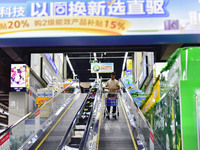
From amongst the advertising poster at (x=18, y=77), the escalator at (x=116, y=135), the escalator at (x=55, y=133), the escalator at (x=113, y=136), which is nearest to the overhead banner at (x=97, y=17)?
the escalator at (x=55, y=133)

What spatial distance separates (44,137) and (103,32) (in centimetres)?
453

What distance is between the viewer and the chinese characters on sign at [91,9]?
12484 millimetres

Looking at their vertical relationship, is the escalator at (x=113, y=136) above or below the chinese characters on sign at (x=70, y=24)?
below

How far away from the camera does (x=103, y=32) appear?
40.0ft

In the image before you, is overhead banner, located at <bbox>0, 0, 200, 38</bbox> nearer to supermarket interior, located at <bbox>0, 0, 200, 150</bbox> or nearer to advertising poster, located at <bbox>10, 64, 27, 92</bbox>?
supermarket interior, located at <bbox>0, 0, 200, 150</bbox>

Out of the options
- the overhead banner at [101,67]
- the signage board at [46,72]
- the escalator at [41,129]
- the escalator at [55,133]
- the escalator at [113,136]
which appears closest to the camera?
the escalator at [113,136]

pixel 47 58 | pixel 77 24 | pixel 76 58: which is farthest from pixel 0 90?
pixel 76 58

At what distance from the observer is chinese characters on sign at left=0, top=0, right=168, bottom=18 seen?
12484mm

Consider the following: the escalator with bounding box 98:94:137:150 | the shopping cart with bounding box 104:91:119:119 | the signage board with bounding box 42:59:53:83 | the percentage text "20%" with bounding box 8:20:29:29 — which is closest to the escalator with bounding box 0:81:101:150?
the escalator with bounding box 98:94:137:150

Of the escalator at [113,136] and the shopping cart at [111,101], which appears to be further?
the shopping cart at [111,101]

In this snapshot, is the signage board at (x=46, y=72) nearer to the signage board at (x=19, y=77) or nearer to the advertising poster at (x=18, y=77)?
the signage board at (x=19, y=77)

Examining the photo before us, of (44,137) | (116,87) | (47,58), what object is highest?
(47,58)

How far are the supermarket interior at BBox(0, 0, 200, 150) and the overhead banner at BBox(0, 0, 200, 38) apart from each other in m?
0.04

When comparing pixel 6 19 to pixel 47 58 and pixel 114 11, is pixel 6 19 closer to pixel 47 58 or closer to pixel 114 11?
pixel 114 11
